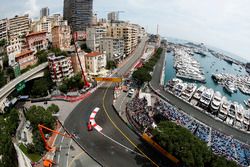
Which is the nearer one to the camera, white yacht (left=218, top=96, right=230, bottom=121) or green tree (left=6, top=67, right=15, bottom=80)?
white yacht (left=218, top=96, right=230, bottom=121)

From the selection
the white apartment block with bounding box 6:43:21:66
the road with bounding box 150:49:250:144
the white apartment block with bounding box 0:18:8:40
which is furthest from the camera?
the white apartment block with bounding box 0:18:8:40

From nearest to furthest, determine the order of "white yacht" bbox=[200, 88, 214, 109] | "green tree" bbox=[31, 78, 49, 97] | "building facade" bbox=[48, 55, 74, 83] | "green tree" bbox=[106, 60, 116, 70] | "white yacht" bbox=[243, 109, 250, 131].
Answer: "white yacht" bbox=[243, 109, 250, 131]
"green tree" bbox=[31, 78, 49, 97]
"building facade" bbox=[48, 55, 74, 83]
"white yacht" bbox=[200, 88, 214, 109]
"green tree" bbox=[106, 60, 116, 70]

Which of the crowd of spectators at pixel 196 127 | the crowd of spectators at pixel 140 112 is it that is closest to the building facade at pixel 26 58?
the crowd of spectators at pixel 140 112

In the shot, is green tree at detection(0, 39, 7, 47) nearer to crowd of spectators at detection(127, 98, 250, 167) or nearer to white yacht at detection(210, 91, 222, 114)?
crowd of spectators at detection(127, 98, 250, 167)

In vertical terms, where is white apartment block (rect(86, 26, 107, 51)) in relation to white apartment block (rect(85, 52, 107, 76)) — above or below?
above

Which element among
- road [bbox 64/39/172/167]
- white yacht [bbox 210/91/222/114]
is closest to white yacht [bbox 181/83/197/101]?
white yacht [bbox 210/91/222/114]

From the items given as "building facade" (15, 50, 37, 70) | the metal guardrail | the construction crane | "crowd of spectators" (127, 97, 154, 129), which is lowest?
the construction crane

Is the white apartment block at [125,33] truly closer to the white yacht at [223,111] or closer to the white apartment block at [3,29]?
Result: the white apartment block at [3,29]
